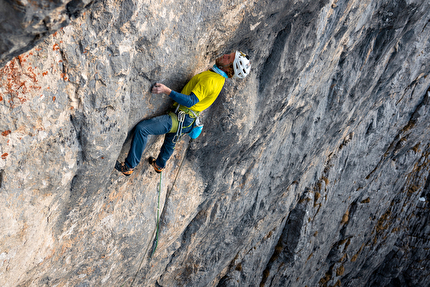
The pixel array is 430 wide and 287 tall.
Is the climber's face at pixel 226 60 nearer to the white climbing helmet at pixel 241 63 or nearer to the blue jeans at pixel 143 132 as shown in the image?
the white climbing helmet at pixel 241 63

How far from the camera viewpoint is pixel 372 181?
16.2 meters

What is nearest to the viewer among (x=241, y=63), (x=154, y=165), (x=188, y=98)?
(x=188, y=98)

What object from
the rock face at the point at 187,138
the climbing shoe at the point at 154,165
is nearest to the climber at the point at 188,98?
the rock face at the point at 187,138

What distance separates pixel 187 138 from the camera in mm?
6121

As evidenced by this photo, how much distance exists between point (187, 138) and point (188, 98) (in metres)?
1.72

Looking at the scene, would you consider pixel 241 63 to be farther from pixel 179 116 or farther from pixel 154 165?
pixel 154 165

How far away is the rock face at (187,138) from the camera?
3240mm

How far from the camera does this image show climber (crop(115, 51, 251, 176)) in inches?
178

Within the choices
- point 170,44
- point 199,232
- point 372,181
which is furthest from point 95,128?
point 372,181

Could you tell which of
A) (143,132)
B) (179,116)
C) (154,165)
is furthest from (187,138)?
(143,132)

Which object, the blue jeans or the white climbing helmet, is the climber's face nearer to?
the white climbing helmet

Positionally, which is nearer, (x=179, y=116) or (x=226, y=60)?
(x=226, y=60)

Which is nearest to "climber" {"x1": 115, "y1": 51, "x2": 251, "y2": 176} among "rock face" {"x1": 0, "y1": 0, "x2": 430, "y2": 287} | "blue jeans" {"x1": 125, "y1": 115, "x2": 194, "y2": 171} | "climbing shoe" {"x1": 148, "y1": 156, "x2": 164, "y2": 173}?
"blue jeans" {"x1": 125, "y1": 115, "x2": 194, "y2": 171}

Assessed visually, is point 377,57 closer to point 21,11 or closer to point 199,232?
point 199,232
